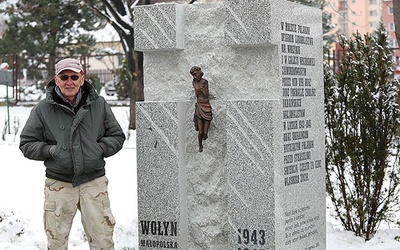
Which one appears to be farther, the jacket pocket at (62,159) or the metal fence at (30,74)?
the metal fence at (30,74)

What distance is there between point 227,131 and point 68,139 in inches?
49.3

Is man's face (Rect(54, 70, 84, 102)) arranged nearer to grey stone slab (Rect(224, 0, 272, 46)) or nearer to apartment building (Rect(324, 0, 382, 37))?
grey stone slab (Rect(224, 0, 272, 46))

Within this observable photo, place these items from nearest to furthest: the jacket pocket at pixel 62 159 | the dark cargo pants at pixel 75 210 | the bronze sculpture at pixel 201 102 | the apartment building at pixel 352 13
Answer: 1. the jacket pocket at pixel 62 159
2. the dark cargo pants at pixel 75 210
3. the bronze sculpture at pixel 201 102
4. the apartment building at pixel 352 13

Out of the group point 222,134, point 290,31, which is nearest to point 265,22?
point 290,31

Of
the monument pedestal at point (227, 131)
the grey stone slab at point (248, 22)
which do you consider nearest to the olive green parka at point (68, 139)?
the monument pedestal at point (227, 131)

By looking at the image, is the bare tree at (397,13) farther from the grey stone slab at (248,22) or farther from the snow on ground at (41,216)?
the grey stone slab at (248,22)

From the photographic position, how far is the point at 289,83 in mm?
6426

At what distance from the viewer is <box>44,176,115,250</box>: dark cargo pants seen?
5.75 meters

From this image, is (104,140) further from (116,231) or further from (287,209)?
(116,231)

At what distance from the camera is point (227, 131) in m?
6.20

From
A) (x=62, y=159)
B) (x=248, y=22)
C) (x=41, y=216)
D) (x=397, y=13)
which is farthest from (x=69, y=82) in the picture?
(x=397, y=13)

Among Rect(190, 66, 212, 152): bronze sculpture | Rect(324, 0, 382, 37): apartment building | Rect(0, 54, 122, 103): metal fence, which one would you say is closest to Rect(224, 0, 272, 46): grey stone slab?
Rect(190, 66, 212, 152): bronze sculpture

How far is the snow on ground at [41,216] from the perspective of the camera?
7977 millimetres

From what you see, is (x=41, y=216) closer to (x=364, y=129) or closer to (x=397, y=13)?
(x=364, y=129)
